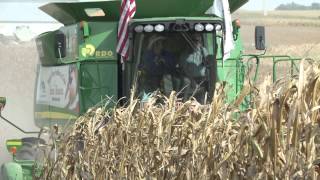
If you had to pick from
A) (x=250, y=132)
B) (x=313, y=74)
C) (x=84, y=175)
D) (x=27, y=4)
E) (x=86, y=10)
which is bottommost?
(x=84, y=175)

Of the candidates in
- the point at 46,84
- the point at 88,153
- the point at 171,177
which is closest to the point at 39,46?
the point at 46,84

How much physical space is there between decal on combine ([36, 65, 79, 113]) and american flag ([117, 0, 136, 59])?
2.92ft

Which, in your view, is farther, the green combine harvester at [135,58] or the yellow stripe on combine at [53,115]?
the yellow stripe on combine at [53,115]

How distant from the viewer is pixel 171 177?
448 centimetres

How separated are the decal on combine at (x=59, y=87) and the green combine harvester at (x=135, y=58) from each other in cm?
1

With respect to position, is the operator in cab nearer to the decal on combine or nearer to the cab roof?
the cab roof

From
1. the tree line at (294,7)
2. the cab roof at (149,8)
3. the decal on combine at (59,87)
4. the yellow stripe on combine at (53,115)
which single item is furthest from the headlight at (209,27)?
the tree line at (294,7)

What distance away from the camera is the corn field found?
3.59m

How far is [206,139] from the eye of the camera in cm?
427

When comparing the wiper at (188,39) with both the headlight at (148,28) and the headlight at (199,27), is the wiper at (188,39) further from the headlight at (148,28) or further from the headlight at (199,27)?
the headlight at (148,28)

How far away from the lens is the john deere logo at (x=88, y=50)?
899cm

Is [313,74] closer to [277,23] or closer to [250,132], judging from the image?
[250,132]

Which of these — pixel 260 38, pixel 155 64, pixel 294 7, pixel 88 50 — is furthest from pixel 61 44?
pixel 294 7

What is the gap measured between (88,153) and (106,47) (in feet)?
13.1
